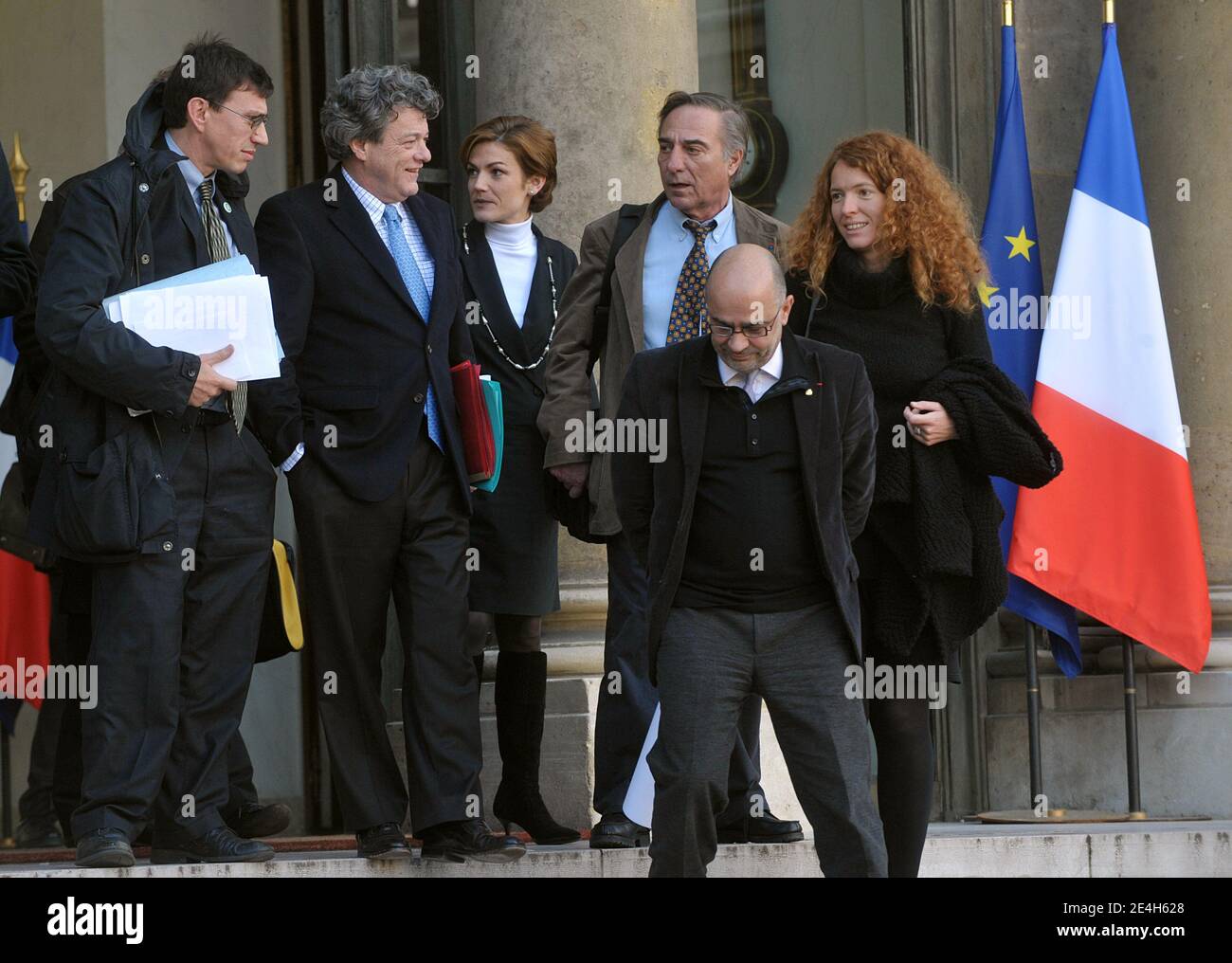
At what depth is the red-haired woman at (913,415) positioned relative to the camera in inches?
246

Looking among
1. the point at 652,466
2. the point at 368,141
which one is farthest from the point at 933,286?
the point at 368,141

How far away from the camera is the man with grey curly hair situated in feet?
21.4

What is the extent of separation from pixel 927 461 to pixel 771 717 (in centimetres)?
104

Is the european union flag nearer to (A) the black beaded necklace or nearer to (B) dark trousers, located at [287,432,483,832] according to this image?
(A) the black beaded necklace

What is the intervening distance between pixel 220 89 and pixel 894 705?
8.44 feet

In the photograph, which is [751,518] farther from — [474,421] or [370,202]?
Answer: [370,202]

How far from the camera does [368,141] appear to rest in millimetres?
6789

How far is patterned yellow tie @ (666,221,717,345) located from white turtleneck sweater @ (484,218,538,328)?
2.16 feet

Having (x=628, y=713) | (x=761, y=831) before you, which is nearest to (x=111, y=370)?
(x=628, y=713)

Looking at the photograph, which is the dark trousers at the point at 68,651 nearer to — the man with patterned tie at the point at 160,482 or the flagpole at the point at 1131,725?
the man with patterned tie at the point at 160,482

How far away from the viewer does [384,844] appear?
6.48 meters
